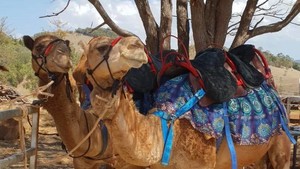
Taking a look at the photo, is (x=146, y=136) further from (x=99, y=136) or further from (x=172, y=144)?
(x=99, y=136)

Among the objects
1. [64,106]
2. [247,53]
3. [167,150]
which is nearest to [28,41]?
[64,106]

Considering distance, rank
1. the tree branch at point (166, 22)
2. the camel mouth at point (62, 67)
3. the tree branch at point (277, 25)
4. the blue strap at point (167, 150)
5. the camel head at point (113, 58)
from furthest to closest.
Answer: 1. the tree branch at point (277, 25)
2. the tree branch at point (166, 22)
3. the camel mouth at point (62, 67)
4. the blue strap at point (167, 150)
5. the camel head at point (113, 58)

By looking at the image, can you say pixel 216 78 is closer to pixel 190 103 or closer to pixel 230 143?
pixel 190 103

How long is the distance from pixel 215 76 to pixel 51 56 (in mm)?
1209

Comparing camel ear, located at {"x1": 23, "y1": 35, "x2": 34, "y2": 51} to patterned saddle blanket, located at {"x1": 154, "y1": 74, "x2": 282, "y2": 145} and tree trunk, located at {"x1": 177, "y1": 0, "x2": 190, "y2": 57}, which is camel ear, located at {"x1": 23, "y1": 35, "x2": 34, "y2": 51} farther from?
tree trunk, located at {"x1": 177, "y1": 0, "x2": 190, "y2": 57}

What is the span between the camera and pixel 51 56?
3.54m

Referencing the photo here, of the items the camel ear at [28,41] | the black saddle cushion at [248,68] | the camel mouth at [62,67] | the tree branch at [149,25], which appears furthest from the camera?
the tree branch at [149,25]

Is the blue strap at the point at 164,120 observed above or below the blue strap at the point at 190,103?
below

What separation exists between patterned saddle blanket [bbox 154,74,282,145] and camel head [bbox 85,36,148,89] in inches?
32.4

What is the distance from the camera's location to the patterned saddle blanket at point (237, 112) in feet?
12.0

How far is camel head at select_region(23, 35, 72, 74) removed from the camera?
3.53m

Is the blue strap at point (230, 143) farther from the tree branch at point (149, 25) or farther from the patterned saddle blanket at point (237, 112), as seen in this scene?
the tree branch at point (149, 25)

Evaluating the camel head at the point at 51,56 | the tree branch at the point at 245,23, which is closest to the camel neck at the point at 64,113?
Result: the camel head at the point at 51,56

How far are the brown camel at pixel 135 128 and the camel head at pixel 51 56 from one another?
546 millimetres
